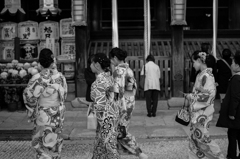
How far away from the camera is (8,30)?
1373 cm

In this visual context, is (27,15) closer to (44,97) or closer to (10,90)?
(10,90)

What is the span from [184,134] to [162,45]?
505 centimetres

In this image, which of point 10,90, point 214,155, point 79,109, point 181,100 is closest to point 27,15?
point 10,90

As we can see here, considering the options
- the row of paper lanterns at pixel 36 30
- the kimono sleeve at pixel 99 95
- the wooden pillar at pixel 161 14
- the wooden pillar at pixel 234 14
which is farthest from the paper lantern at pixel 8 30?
the kimono sleeve at pixel 99 95

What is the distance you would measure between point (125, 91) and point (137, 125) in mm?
3453

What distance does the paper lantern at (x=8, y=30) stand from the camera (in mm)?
13695

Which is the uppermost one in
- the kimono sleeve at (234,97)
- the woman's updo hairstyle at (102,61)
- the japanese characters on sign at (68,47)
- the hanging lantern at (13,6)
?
the hanging lantern at (13,6)

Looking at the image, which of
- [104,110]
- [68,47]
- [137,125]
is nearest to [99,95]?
[104,110]

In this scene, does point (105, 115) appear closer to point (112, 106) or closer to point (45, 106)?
point (112, 106)

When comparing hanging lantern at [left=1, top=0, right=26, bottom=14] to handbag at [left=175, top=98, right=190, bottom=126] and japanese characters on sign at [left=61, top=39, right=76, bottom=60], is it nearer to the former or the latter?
japanese characters on sign at [left=61, top=39, right=76, bottom=60]

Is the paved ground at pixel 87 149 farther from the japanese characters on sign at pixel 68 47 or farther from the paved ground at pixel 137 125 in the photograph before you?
the japanese characters on sign at pixel 68 47

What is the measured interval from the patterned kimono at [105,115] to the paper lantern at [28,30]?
8397 millimetres

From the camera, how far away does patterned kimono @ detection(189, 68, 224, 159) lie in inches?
235

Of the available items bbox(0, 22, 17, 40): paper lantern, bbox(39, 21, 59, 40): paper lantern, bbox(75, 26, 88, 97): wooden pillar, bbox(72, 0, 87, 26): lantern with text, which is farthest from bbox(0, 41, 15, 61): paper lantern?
bbox(72, 0, 87, 26): lantern with text
